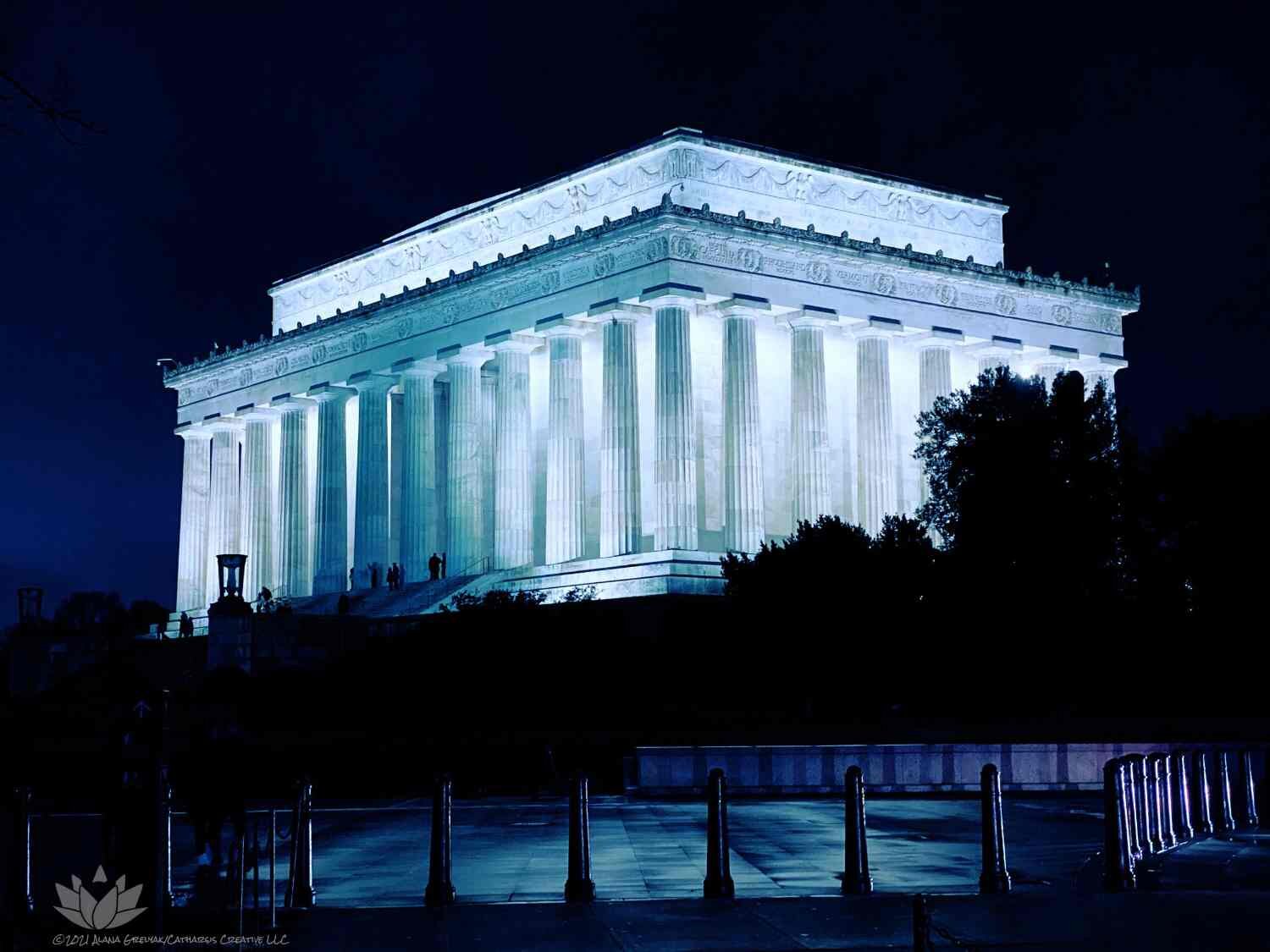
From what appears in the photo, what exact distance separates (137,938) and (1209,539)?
173 ft

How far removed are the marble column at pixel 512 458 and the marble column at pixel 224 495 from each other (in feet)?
88.0

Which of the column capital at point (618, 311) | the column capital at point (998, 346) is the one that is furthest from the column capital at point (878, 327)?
the column capital at point (618, 311)

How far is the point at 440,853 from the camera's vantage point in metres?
20.8

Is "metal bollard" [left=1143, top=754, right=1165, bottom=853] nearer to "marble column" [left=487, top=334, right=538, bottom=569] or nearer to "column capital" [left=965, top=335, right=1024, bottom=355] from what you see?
"marble column" [left=487, top=334, right=538, bottom=569]

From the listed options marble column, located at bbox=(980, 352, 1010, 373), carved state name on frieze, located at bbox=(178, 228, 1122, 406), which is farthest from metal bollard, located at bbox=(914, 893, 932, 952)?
marble column, located at bbox=(980, 352, 1010, 373)

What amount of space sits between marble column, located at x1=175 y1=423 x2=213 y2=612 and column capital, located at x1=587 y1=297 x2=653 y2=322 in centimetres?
3904

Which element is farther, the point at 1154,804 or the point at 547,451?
the point at 547,451

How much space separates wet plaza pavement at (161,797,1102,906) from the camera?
22.1 metres

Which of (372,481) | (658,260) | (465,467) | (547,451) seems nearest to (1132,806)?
(658,260)

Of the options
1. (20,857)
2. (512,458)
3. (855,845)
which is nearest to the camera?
(20,857)

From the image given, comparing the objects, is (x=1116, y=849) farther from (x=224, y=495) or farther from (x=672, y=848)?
(x=224, y=495)

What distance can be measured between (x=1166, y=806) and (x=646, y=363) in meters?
57.6

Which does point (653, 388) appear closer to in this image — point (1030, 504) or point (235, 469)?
point (1030, 504)

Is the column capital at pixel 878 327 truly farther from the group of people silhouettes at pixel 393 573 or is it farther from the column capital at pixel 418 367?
the group of people silhouettes at pixel 393 573
